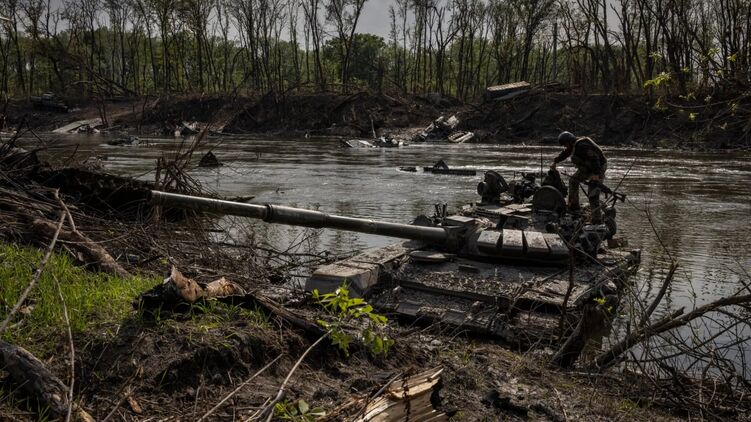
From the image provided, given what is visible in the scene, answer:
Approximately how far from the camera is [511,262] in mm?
8328

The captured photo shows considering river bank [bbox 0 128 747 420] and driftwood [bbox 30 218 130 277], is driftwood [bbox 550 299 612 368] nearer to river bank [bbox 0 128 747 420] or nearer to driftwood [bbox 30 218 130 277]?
river bank [bbox 0 128 747 420]

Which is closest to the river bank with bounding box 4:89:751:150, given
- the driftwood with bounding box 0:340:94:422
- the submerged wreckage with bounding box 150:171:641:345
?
the submerged wreckage with bounding box 150:171:641:345

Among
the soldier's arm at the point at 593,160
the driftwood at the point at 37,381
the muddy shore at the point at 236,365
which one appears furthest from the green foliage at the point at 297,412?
the soldier's arm at the point at 593,160

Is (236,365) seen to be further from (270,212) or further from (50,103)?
(50,103)

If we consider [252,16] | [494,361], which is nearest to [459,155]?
[494,361]

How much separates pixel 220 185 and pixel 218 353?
1557 centimetres

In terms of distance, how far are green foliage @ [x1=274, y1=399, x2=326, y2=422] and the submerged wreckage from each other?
2.92m

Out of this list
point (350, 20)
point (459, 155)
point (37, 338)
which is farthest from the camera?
point (350, 20)

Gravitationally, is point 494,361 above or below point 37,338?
below

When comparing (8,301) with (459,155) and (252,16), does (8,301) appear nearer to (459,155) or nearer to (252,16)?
(459,155)

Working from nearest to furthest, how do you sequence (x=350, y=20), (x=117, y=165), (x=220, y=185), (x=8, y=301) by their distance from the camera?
1. (x=8, y=301)
2. (x=220, y=185)
3. (x=117, y=165)
4. (x=350, y=20)

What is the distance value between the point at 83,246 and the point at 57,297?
5.49 feet

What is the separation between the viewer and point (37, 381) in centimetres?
330

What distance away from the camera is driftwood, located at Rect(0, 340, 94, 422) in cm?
323
